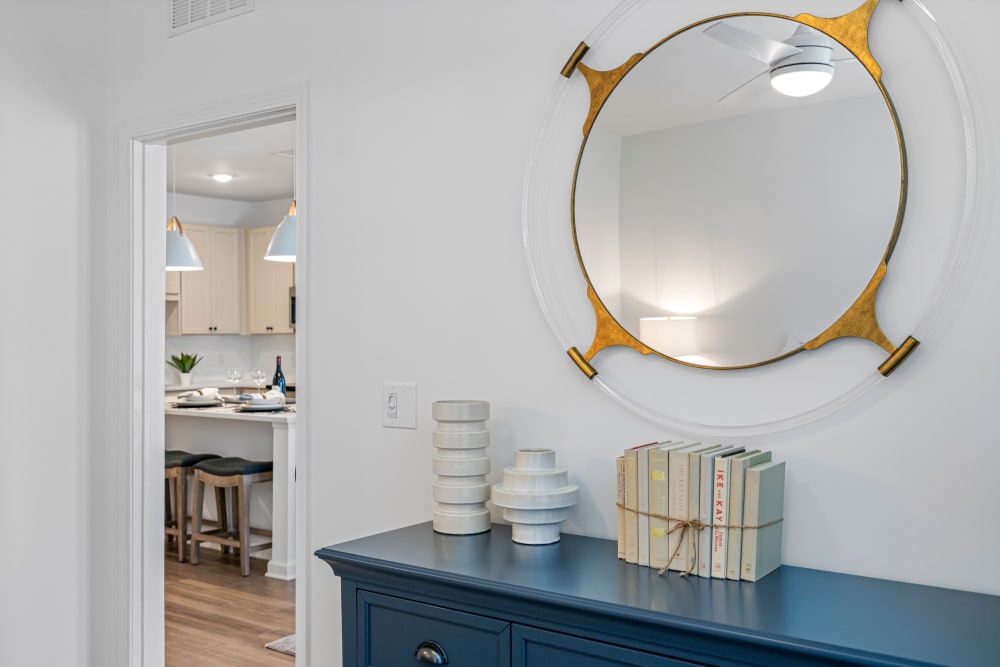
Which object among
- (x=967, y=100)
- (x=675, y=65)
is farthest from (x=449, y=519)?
(x=967, y=100)

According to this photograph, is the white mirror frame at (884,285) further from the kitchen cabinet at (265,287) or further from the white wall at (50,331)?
the kitchen cabinet at (265,287)

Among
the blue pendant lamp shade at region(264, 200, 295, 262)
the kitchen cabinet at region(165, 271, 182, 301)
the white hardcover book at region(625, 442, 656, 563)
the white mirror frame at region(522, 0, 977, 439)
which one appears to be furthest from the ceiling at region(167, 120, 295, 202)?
the white hardcover book at region(625, 442, 656, 563)

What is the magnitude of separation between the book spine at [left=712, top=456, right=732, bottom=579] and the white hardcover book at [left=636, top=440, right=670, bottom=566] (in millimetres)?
134

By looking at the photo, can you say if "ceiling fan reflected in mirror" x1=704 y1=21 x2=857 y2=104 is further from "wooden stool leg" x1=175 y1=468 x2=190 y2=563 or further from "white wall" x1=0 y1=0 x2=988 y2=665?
"wooden stool leg" x1=175 y1=468 x2=190 y2=563

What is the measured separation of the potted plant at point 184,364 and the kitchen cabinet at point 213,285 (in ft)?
0.85

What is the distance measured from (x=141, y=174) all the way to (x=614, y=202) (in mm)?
1794

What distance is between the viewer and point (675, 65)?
1901 mm

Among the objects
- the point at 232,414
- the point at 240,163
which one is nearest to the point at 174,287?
the point at 240,163

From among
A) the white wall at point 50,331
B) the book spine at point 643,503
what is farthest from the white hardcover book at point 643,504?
the white wall at point 50,331

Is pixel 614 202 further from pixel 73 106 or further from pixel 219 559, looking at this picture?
pixel 219 559

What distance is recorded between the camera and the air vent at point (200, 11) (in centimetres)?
272

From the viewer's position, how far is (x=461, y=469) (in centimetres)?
199

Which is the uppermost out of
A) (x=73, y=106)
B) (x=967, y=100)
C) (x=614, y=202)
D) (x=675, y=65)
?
(x=73, y=106)

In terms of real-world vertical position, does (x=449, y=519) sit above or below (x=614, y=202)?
below
